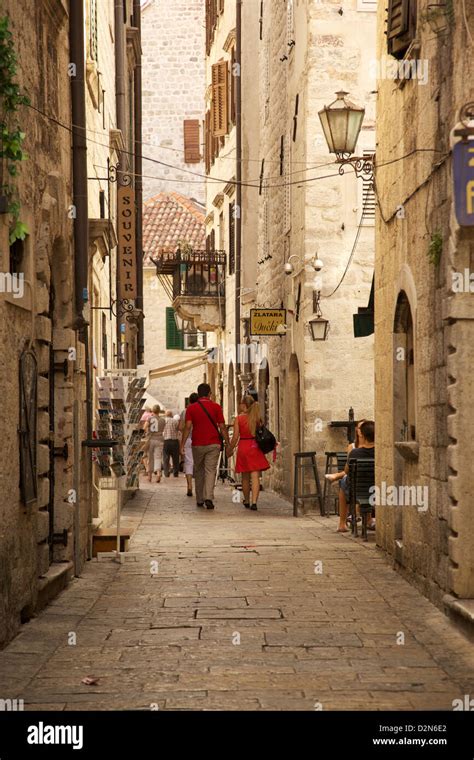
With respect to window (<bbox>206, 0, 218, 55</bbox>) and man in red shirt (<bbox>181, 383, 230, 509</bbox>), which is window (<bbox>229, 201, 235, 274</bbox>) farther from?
man in red shirt (<bbox>181, 383, 230, 509</bbox>)

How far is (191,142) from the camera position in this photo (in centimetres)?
5131

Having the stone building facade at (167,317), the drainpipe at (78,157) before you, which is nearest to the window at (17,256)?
the drainpipe at (78,157)

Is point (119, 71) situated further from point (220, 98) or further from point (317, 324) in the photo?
point (220, 98)

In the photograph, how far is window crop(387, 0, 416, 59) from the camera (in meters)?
11.5

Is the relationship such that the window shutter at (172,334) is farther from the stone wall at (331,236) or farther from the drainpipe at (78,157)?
the drainpipe at (78,157)

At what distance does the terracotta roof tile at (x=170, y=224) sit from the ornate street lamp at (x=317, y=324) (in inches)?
1073

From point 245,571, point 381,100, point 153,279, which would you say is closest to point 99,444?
point 245,571

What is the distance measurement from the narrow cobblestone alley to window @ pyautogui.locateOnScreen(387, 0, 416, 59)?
14.6ft

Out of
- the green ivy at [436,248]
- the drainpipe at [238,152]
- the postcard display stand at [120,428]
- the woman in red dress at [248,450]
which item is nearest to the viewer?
the green ivy at [436,248]

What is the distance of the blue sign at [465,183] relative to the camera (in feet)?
28.8

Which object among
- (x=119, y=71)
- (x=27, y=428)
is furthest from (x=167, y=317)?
(x=27, y=428)

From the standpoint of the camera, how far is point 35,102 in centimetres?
1009

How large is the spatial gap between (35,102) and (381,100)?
470cm

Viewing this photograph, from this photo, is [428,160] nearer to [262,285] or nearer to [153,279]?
[262,285]
